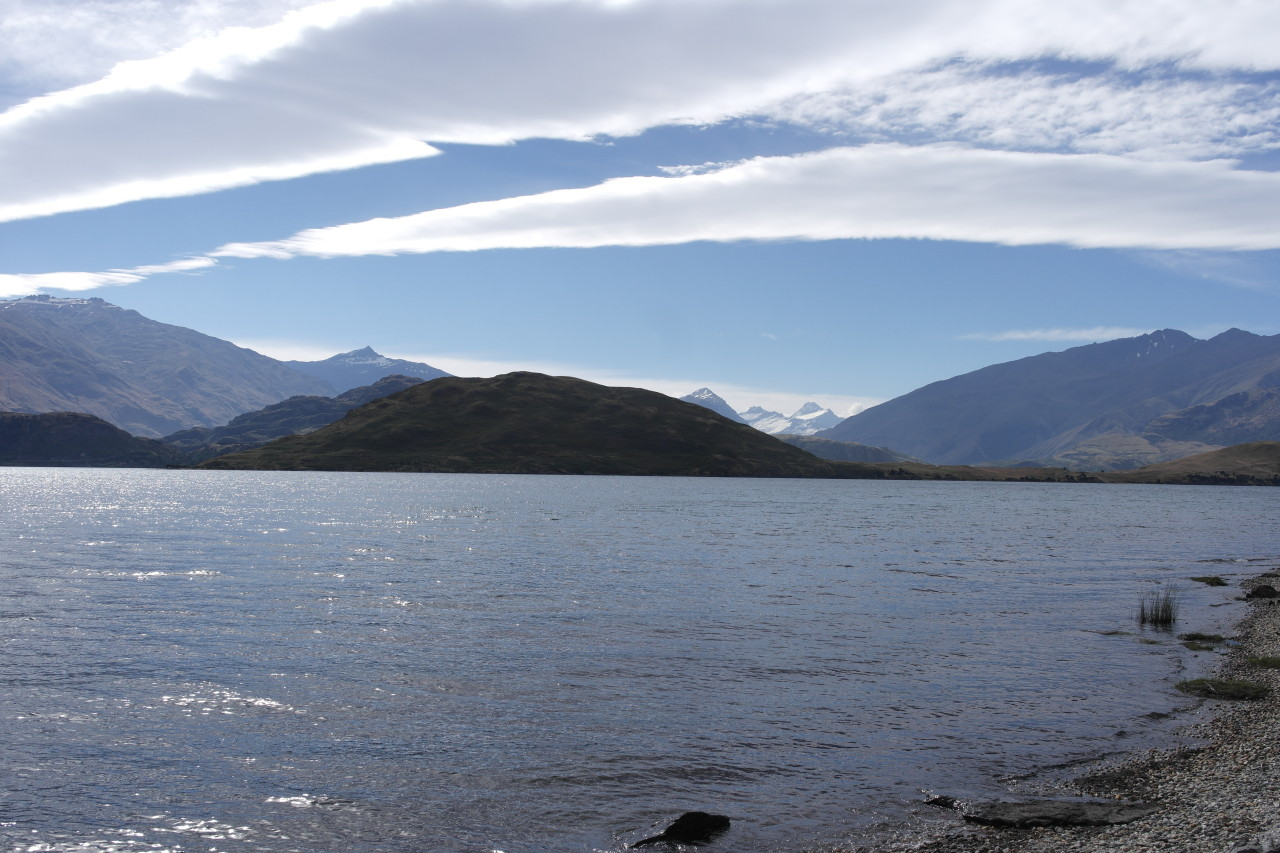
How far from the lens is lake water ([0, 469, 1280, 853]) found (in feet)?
68.5

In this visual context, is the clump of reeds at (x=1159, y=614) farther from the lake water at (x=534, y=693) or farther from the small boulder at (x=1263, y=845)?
the small boulder at (x=1263, y=845)

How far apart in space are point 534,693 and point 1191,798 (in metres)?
20.4

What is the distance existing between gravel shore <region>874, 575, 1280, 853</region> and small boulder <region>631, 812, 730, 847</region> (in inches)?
148

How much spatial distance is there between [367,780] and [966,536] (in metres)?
107

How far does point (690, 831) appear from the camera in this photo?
64.5 ft

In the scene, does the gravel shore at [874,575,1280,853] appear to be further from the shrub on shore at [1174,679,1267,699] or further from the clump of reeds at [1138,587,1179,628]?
the clump of reeds at [1138,587,1179,628]

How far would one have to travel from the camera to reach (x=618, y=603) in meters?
52.2

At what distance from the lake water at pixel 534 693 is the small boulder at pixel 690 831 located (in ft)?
1.88

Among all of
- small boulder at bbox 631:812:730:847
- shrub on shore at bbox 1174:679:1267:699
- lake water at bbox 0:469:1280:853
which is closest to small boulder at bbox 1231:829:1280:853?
lake water at bbox 0:469:1280:853

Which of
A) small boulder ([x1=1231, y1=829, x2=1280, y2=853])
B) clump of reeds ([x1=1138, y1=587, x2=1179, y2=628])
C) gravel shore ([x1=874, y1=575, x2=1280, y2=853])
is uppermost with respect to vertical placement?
small boulder ([x1=1231, y1=829, x2=1280, y2=853])

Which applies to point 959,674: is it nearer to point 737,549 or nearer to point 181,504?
point 737,549

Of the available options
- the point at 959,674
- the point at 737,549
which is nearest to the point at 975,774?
the point at 959,674

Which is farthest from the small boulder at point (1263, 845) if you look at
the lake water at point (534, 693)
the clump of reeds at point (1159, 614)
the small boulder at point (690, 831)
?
the clump of reeds at point (1159, 614)

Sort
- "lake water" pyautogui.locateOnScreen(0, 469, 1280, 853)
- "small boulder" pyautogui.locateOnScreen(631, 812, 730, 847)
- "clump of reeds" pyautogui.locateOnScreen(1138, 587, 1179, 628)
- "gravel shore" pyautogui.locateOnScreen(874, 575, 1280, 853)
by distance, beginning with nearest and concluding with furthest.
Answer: "gravel shore" pyautogui.locateOnScreen(874, 575, 1280, 853) < "small boulder" pyautogui.locateOnScreen(631, 812, 730, 847) < "lake water" pyautogui.locateOnScreen(0, 469, 1280, 853) < "clump of reeds" pyautogui.locateOnScreen(1138, 587, 1179, 628)
